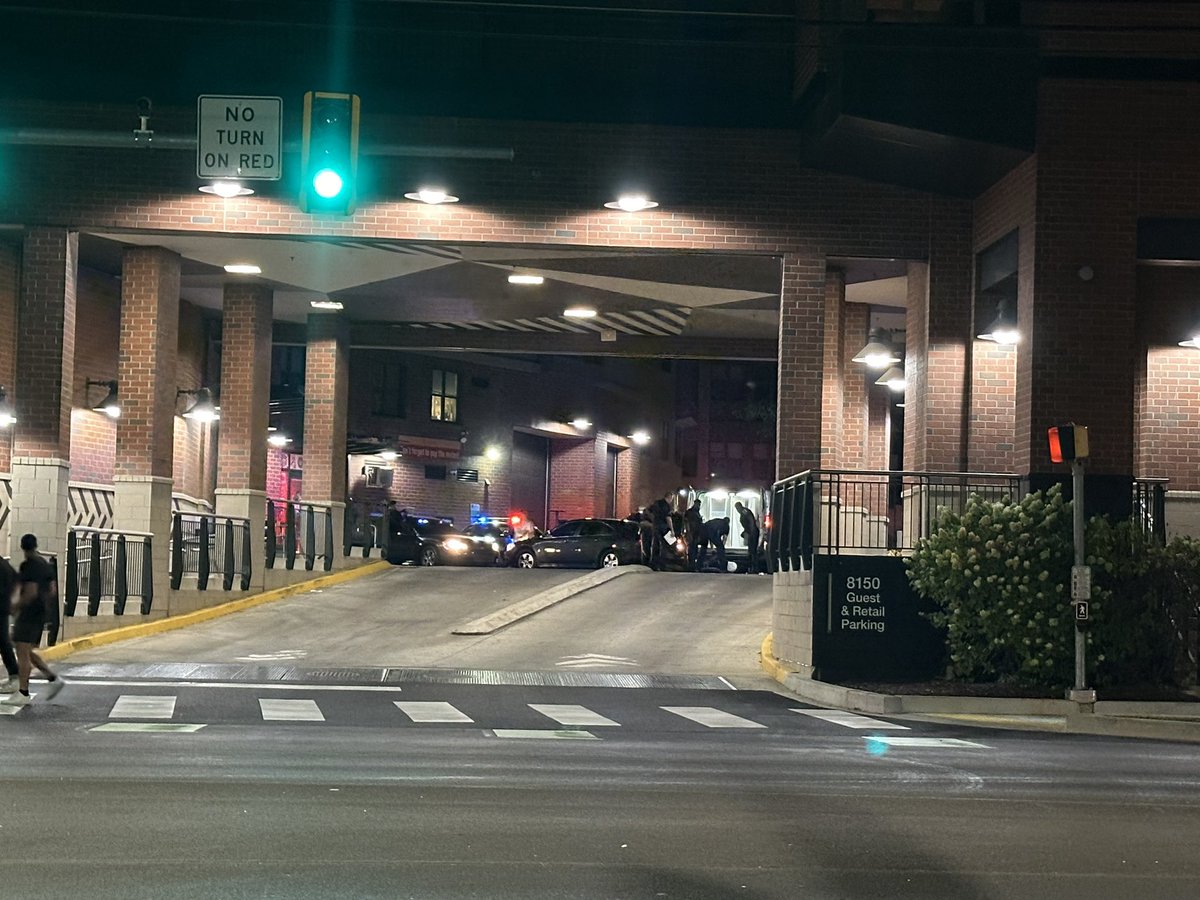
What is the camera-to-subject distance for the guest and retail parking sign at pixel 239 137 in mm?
16406

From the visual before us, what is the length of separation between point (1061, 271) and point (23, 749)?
46.8 feet

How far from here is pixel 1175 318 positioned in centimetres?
2433

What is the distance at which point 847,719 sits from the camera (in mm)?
16656

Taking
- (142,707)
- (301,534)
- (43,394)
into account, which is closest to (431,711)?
(142,707)

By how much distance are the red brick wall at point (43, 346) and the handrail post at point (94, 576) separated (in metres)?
1.41

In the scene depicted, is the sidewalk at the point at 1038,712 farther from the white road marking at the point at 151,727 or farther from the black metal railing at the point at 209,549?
the black metal railing at the point at 209,549

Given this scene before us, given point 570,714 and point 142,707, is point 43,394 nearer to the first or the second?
point 142,707

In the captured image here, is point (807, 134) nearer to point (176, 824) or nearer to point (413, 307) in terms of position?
point (413, 307)

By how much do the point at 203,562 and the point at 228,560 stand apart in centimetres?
109

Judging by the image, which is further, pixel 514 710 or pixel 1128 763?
pixel 514 710

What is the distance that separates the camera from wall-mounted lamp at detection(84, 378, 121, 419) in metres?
31.1

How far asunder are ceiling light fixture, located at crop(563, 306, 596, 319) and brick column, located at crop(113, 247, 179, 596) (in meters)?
8.41

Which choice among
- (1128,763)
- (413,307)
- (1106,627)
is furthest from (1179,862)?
(413,307)

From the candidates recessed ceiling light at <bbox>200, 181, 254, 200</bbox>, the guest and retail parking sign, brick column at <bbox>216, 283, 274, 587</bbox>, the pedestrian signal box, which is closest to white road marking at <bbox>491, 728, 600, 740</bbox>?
the guest and retail parking sign
